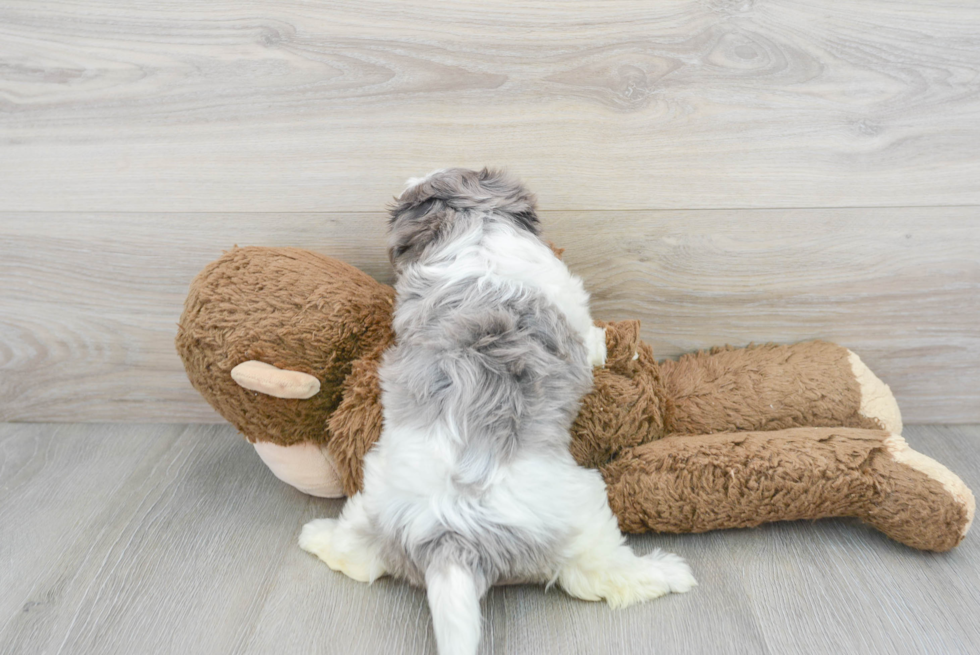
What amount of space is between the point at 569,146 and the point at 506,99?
117 mm

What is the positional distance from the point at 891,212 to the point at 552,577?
0.76 metres

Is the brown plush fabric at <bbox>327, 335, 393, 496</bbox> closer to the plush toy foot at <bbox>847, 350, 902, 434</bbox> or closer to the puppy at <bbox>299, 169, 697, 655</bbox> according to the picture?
the puppy at <bbox>299, 169, 697, 655</bbox>

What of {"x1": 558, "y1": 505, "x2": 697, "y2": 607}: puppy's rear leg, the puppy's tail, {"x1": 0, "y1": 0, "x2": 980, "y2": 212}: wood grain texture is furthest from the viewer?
{"x1": 0, "y1": 0, "x2": 980, "y2": 212}: wood grain texture

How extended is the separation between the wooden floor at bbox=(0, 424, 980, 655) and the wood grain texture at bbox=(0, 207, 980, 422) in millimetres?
222

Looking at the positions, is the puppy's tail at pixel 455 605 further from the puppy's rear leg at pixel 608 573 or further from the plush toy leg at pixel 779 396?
the plush toy leg at pixel 779 396

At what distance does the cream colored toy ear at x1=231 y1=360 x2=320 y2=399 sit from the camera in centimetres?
84

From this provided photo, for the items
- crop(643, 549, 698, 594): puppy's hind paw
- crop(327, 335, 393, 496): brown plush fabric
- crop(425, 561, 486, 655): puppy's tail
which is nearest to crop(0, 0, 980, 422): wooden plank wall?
crop(327, 335, 393, 496): brown plush fabric

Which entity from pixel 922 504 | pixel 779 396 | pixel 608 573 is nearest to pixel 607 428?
pixel 608 573

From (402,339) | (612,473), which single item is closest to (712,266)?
(612,473)

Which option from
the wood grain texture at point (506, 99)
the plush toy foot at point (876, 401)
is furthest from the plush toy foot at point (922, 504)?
the wood grain texture at point (506, 99)

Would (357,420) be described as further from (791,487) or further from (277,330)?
(791,487)

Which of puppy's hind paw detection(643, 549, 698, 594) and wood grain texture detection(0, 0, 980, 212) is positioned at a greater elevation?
wood grain texture detection(0, 0, 980, 212)

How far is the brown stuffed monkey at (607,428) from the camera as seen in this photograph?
0.85 m

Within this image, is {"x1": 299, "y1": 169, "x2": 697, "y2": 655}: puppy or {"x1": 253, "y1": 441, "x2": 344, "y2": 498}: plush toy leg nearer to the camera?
{"x1": 299, "y1": 169, "x2": 697, "y2": 655}: puppy
